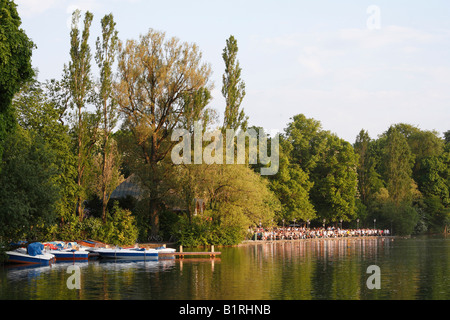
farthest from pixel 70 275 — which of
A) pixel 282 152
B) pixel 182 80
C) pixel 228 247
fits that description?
pixel 282 152

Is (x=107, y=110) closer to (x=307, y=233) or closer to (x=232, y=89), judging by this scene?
(x=232, y=89)

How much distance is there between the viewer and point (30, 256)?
3869 cm

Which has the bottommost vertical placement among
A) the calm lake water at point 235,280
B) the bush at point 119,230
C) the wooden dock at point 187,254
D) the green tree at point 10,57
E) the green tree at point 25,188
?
the calm lake water at point 235,280

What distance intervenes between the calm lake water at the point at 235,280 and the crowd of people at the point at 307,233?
30043 millimetres

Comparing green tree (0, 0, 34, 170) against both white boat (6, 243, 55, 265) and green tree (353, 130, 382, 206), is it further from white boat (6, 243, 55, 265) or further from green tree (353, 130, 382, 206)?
green tree (353, 130, 382, 206)

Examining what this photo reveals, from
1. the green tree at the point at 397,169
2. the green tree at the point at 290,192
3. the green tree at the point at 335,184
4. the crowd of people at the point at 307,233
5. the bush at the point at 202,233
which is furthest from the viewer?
the green tree at the point at 397,169

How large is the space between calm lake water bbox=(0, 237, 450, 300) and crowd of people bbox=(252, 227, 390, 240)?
30043mm

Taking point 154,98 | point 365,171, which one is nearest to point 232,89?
point 154,98

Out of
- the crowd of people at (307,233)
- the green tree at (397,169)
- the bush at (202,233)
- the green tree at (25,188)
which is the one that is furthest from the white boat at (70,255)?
the green tree at (397,169)

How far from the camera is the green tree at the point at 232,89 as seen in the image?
194 feet

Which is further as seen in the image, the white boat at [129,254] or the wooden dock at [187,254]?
the wooden dock at [187,254]

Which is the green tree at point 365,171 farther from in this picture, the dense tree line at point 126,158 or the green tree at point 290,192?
the dense tree line at point 126,158
